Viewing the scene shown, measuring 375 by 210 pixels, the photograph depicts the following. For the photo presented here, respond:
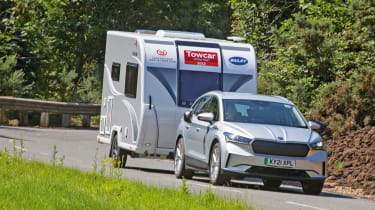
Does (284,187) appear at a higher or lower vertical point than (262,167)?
lower

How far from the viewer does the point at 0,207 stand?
841 cm

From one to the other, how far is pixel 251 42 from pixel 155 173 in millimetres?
13227

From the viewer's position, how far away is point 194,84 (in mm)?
18312

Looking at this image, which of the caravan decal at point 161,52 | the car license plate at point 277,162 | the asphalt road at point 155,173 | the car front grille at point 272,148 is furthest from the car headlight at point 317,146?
the caravan decal at point 161,52

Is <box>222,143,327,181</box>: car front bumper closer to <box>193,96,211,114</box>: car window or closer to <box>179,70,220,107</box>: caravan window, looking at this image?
<box>193,96,211,114</box>: car window

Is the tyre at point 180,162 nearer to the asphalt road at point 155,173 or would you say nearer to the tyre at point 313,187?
the asphalt road at point 155,173

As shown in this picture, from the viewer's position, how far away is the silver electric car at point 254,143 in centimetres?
1370

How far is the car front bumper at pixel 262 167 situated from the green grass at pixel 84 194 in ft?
7.87

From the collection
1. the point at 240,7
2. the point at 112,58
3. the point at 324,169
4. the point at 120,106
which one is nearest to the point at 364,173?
the point at 324,169

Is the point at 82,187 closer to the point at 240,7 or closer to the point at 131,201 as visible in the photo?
the point at 131,201

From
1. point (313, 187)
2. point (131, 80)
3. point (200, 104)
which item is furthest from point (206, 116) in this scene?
point (131, 80)

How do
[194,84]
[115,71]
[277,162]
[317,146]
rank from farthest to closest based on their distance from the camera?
[115,71] → [194,84] → [317,146] → [277,162]

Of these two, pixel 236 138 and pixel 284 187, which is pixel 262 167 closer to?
pixel 236 138

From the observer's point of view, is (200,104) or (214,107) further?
(200,104)
